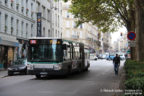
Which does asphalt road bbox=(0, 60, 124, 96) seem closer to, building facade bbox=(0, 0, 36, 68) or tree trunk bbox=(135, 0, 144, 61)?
tree trunk bbox=(135, 0, 144, 61)

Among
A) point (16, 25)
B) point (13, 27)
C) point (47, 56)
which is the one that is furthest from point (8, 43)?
point (47, 56)

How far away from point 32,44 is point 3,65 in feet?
55.1

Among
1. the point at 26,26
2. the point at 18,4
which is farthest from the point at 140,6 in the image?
the point at 26,26

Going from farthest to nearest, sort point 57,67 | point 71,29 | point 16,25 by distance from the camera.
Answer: point 71,29, point 16,25, point 57,67

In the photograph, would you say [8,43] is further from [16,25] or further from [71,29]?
[71,29]

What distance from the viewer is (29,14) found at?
43.4 m

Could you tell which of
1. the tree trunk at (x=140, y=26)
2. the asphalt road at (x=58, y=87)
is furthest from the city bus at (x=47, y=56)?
the tree trunk at (x=140, y=26)

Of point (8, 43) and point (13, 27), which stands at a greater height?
point (13, 27)

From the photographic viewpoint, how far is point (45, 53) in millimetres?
17859

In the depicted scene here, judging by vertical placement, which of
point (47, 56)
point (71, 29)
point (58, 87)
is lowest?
point (58, 87)

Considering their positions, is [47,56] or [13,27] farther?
[13,27]

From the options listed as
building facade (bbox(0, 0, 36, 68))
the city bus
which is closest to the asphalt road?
the city bus

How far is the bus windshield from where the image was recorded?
17.8m

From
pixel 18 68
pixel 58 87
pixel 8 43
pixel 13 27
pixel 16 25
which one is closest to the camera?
pixel 58 87
